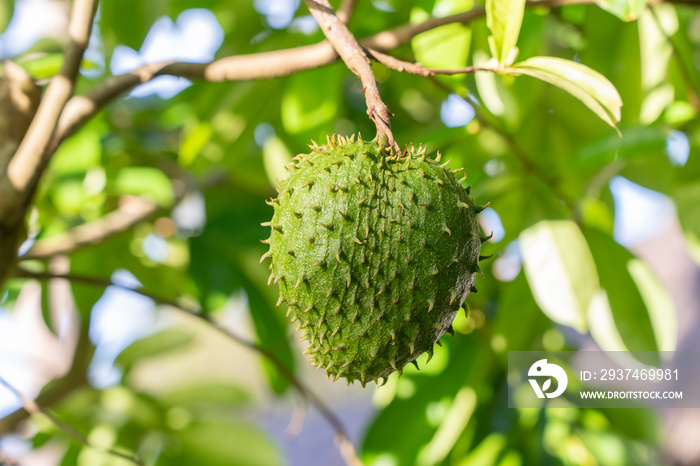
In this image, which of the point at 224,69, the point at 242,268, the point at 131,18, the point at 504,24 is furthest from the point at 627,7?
the point at 242,268

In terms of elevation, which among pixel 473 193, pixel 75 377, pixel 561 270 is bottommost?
pixel 75 377

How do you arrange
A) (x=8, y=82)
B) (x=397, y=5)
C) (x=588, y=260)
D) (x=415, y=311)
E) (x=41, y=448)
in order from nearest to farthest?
1. (x=415, y=311)
2. (x=8, y=82)
3. (x=588, y=260)
4. (x=397, y=5)
5. (x=41, y=448)

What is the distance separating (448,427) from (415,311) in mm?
825

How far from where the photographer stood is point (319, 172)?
31.5 inches

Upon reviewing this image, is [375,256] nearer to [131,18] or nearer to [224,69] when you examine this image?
[224,69]

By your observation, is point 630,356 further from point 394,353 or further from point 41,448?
point 41,448

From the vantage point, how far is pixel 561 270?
3.92 feet

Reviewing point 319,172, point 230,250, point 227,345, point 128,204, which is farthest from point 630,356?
point 227,345

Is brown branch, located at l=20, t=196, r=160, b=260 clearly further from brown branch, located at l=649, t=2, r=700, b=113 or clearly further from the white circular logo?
brown branch, located at l=649, t=2, r=700, b=113

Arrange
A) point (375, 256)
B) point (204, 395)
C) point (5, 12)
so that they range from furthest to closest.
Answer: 1. point (204, 395)
2. point (5, 12)
3. point (375, 256)

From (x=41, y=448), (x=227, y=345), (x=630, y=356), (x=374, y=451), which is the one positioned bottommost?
(x=227, y=345)

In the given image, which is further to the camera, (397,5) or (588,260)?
(397,5)

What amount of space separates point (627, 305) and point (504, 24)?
2.52 ft

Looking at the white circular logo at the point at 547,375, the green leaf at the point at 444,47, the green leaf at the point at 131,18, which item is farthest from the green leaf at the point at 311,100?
the white circular logo at the point at 547,375
